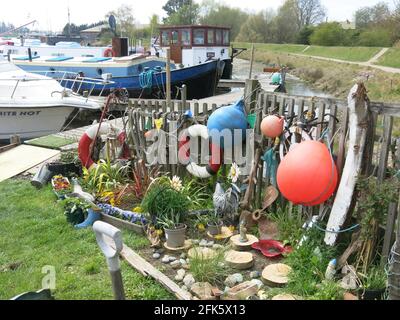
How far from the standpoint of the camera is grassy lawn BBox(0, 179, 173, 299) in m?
3.45

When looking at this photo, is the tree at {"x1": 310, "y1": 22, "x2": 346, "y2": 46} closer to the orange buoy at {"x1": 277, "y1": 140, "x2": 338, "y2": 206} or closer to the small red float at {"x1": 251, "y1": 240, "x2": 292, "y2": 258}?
the small red float at {"x1": 251, "y1": 240, "x2": 292, "y2": 258}

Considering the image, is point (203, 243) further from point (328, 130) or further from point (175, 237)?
point (328, 130)

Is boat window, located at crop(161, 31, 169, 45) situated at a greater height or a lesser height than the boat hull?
greater

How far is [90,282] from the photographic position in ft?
11.7

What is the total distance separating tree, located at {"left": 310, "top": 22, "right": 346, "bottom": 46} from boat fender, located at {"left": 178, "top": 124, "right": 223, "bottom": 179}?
157ft

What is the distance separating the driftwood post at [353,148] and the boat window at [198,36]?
1716 centimetres

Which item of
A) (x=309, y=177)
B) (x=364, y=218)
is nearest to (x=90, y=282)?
(x=309, y=177)

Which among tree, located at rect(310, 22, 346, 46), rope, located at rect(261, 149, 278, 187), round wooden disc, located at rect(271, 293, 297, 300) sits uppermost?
tree, located at rect(310, 22, 346, 46)

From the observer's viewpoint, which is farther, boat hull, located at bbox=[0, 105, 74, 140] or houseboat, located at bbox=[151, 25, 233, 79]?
houseboat, located at bbox=[151, 25, 233, 79]

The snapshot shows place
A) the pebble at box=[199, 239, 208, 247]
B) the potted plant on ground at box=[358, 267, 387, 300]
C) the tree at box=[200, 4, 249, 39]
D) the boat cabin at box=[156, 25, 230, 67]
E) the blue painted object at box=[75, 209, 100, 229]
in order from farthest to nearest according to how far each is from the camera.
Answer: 1. the tree at box=[200, 4, 249, 39]
2. the boat cabin at box=[156, 25, 230, 67]
3. the blue painted object at box=[75, 209, 100, 229]
4. the pebble at box=[199, 239, 208, 247]
5. the potted plant on ground at box=[358, 267, 387, 300]

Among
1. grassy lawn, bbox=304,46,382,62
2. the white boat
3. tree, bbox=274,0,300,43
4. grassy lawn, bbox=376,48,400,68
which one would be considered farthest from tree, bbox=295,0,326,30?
the white boat

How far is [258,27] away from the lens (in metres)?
59.0

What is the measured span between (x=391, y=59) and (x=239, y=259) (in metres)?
29.1

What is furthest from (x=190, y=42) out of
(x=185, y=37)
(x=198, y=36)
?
(x=198, y=36)
